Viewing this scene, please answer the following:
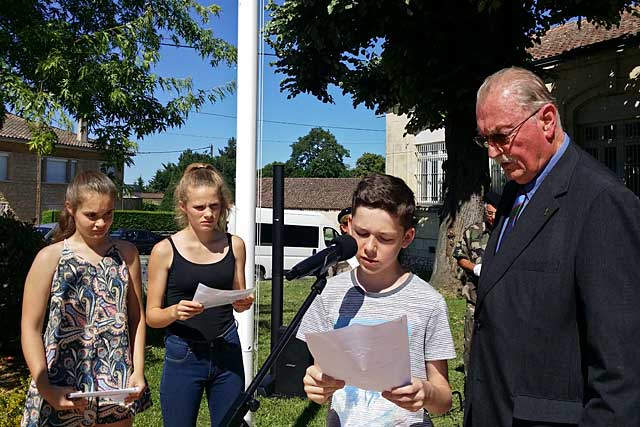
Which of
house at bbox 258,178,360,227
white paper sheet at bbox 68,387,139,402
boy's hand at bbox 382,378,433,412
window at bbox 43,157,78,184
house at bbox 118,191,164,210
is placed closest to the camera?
boy's hand at bbox 382,378,433,412

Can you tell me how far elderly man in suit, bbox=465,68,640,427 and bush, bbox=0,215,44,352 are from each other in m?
6.67

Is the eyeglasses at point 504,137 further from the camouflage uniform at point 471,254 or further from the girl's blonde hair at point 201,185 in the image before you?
the camouflage uniform at point 471,254

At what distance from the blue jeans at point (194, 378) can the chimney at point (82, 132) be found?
12.6 feet

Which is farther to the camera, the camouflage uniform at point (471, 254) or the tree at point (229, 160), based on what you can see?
the camouflage uniform at point (471, 254)

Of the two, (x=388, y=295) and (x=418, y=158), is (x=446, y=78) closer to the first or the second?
(x=388, y=295)

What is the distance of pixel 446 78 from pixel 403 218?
32.5 feet

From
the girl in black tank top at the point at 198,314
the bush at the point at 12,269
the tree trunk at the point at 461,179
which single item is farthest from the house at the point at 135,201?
the tree trunk at the point at 461,179

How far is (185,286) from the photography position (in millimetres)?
3008

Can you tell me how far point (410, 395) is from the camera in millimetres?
1758

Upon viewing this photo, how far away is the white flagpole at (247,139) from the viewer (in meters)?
4.12

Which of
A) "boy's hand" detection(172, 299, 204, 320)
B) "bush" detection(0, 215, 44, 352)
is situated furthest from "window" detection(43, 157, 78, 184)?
"boy's hand" detection(172, 299, 204, 320)

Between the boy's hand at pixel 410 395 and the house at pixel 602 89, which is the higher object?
the house at pixel 602 89

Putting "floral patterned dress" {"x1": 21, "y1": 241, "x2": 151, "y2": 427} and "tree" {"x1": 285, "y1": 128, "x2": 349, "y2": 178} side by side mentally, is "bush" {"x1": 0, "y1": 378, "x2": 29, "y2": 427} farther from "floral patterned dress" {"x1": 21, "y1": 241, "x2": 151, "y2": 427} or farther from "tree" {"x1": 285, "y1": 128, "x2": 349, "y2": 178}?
"tree" {"x1": 285, "y1": 128, "x2": 349, "y2": 178}

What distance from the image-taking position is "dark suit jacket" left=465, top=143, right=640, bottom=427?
5.30 feet
